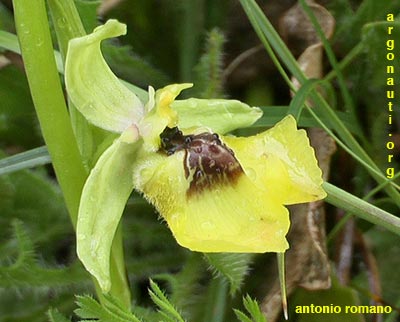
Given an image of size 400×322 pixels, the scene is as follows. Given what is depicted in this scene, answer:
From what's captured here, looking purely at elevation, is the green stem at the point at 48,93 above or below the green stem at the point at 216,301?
above

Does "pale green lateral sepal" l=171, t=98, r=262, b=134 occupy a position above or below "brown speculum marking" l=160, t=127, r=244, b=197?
above

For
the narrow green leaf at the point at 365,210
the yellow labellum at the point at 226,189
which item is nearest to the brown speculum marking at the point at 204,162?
the yellow labellum at the point at 226,189

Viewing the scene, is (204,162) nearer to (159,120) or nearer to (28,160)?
(159,120)

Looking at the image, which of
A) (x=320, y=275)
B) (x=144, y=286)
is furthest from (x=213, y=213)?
(x=144, y=286)

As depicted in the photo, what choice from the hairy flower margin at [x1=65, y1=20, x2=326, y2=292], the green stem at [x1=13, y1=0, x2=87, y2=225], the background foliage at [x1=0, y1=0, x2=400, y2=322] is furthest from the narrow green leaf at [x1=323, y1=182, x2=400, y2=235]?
the green stem at [x1=13, y1=0, x2=87, y2=225]

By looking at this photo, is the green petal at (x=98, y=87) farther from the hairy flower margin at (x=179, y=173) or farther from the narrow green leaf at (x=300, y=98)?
the narrow green leaf at (x=300, y=98)

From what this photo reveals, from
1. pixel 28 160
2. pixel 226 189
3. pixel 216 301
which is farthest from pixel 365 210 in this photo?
pixel 28 160

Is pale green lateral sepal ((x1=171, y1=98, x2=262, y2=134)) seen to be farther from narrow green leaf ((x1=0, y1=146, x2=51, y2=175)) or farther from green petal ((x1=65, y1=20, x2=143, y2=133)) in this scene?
narrow green leaf ((x1=0, y1=146, x2=51, y2=175))
